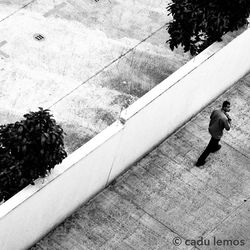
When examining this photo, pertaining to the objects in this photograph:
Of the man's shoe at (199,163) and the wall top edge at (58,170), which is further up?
the wall top edge at (58,170)

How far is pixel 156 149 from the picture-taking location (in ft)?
40.9

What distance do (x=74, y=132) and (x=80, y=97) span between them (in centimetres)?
85

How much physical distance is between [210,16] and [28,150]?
4361 millimetres

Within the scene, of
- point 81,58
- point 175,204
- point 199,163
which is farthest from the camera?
point 81,58

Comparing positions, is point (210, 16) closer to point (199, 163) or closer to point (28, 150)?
point (199, 163)

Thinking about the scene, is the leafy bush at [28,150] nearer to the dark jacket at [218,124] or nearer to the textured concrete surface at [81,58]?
the textured concrete surface at [81,58]

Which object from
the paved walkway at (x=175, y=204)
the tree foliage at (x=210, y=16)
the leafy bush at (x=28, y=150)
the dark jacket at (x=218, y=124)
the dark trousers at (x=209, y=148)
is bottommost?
the paved walkway at (x=175, y=204)

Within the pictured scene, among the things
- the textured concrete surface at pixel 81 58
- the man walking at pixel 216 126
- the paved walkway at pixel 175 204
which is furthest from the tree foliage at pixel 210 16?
the paved walkway at pixel 175 204

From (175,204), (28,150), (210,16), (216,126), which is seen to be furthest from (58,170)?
(210,16)

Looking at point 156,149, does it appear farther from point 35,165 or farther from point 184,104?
point 35,165

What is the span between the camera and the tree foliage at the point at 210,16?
12.3 meters

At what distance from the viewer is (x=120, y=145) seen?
11188 millimetres

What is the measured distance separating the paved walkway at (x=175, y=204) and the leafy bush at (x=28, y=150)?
1516mm

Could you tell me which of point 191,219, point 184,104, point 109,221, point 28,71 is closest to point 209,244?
point 191,219
